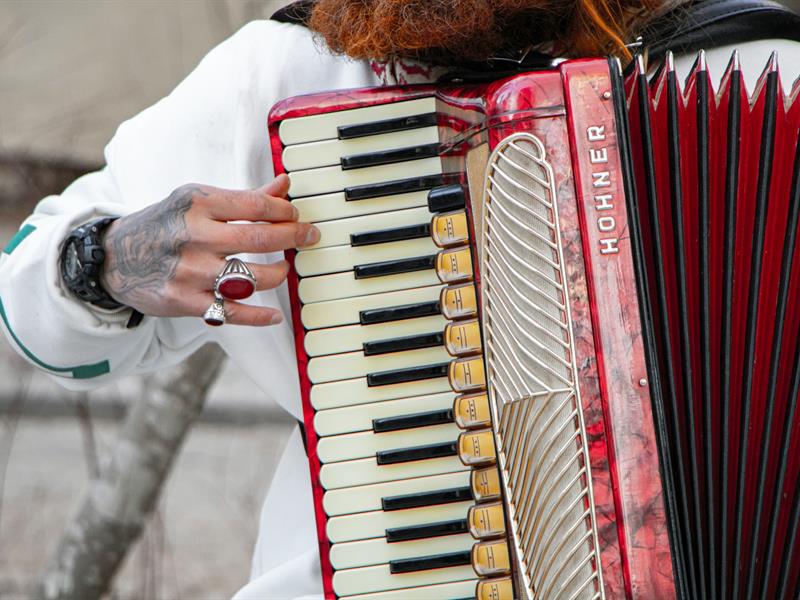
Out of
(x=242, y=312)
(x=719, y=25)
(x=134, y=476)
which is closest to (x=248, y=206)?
(x=242, y=312)

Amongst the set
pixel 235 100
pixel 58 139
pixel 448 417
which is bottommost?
pixel 448 417

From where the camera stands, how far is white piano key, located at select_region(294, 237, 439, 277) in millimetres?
1375

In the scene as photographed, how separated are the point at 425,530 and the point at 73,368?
24.5 inches

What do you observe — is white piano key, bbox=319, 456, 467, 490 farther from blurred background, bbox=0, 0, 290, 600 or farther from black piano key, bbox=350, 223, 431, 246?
blurred background, bbox=0, 0, 290, 600

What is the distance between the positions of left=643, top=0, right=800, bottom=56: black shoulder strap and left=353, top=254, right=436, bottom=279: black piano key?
441 mm

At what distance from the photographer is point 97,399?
4.27 m

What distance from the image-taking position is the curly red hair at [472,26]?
1320 mm

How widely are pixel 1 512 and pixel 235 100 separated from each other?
2.63 m

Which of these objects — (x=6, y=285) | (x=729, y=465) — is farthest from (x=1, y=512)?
(x=729, y=465)

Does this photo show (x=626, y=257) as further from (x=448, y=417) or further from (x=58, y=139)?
(x=58, y=139)

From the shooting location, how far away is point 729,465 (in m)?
1.22

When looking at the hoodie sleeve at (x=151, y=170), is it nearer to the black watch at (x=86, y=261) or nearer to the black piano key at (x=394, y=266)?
the black watch at (x=86, y=261)

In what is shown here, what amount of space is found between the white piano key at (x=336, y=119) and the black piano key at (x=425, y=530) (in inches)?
20.4

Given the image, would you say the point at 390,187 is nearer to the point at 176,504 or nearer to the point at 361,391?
the point at 361,391
